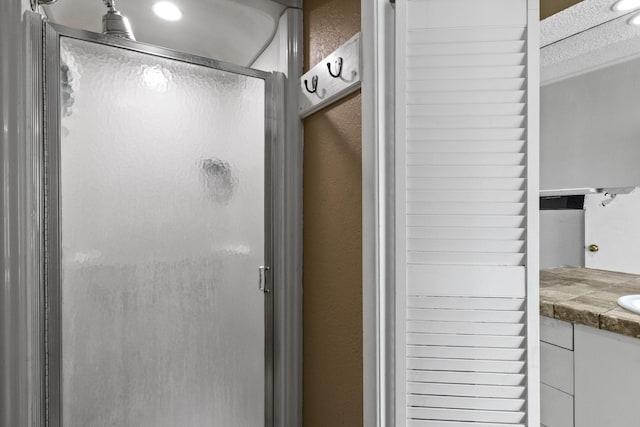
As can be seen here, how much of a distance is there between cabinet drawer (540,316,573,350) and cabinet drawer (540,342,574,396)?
0.02 metres

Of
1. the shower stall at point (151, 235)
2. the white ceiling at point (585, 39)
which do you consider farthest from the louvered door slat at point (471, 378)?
the white ceiling at point (585, 39)

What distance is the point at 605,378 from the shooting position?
1226 millimetres

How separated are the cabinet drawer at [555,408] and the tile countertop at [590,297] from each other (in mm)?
328

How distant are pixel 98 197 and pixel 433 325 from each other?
1023 millimetres

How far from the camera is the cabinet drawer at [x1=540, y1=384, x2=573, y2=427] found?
1.34 meters

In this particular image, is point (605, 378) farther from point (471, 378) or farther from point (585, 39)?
point (585, 39)

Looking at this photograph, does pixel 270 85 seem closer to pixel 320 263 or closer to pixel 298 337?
pixel 320 263

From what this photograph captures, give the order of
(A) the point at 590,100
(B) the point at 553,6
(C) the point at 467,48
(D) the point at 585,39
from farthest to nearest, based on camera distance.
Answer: (A) the point at 590,100 → (D) the point at 585,39 → (B) the point at 553,6 → (C) the point at 467,48

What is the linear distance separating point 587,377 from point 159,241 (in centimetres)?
166

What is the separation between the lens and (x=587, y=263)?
1920 mm

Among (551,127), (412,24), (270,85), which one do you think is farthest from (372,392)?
(551,127)

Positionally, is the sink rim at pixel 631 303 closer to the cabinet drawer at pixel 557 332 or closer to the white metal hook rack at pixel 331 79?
the cabinet drawer at pixel 557 332

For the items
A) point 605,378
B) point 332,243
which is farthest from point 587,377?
point 332,243

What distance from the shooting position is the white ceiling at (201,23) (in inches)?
38.8
